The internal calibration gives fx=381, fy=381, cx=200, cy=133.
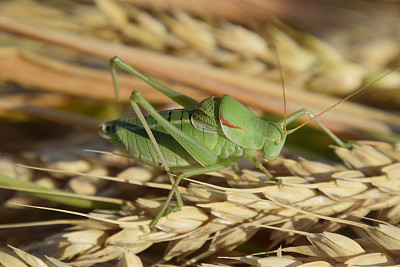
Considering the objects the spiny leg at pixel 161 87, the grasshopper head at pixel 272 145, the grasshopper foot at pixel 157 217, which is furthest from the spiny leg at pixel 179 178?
the spiny leg at pixel 161 87

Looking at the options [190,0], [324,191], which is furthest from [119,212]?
[190,0]

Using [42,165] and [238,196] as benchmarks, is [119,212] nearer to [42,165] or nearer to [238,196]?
[238,196]

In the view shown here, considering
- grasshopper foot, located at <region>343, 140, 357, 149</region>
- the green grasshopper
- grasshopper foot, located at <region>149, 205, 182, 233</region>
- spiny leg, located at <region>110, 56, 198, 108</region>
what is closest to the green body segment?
the green grasshopper

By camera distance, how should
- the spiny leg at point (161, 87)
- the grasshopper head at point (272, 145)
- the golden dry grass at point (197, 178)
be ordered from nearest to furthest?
the golden dry grass at point (197, 178) < the grasshopper head at point (272, 145) < the spiny leg at point (161, 87)

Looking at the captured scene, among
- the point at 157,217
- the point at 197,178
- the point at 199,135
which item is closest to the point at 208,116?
the point at 199,135

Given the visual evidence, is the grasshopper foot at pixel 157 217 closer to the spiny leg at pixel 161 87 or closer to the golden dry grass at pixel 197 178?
the golden dry grass at pixel 197 178

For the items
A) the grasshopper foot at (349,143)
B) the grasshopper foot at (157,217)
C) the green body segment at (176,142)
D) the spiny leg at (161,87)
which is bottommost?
the grasshopper foot at (157,217)

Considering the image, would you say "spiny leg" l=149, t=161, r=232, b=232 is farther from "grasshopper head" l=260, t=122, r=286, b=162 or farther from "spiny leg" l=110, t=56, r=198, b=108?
"spiny leg" l=110, t=56, r=198, b=108

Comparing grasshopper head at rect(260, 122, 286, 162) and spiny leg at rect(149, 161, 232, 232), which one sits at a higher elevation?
grasshopper head at rect(260, 122, 286, 162)
